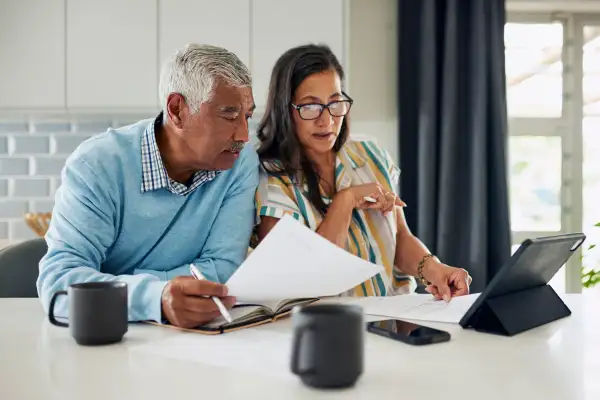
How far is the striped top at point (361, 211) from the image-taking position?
162 cm

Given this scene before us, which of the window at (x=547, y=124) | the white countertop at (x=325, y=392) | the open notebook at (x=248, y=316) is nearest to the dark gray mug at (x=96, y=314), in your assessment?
the white countertop at (x=325, y=392)

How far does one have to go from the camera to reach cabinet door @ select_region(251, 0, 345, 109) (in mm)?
2818

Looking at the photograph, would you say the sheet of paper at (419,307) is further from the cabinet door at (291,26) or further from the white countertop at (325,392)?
the cabinet door at (291,26)

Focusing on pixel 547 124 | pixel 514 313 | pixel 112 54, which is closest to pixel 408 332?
pixel 514 313

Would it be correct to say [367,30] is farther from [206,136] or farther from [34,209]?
[206,136]

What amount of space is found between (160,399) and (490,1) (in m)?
2.93

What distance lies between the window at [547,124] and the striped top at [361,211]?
186cm

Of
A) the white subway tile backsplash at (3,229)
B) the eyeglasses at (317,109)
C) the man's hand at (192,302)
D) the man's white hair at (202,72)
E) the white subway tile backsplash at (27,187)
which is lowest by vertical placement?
the white subway tile backsplash at (3,229)

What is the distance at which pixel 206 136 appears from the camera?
1.45m

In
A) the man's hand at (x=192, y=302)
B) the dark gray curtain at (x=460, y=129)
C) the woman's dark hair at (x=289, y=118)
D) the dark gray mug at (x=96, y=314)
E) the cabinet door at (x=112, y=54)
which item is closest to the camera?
the dark gray mug at (x=96, y=314)

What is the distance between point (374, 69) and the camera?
11.0 ft

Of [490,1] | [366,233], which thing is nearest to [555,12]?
[490,1]

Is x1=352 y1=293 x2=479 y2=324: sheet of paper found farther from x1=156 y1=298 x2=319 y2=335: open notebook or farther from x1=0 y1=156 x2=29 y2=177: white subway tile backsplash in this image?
x1=0 y1=156 x2=29 y2=177: white subway tile backsplash

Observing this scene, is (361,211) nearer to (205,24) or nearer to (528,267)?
(528,267)
